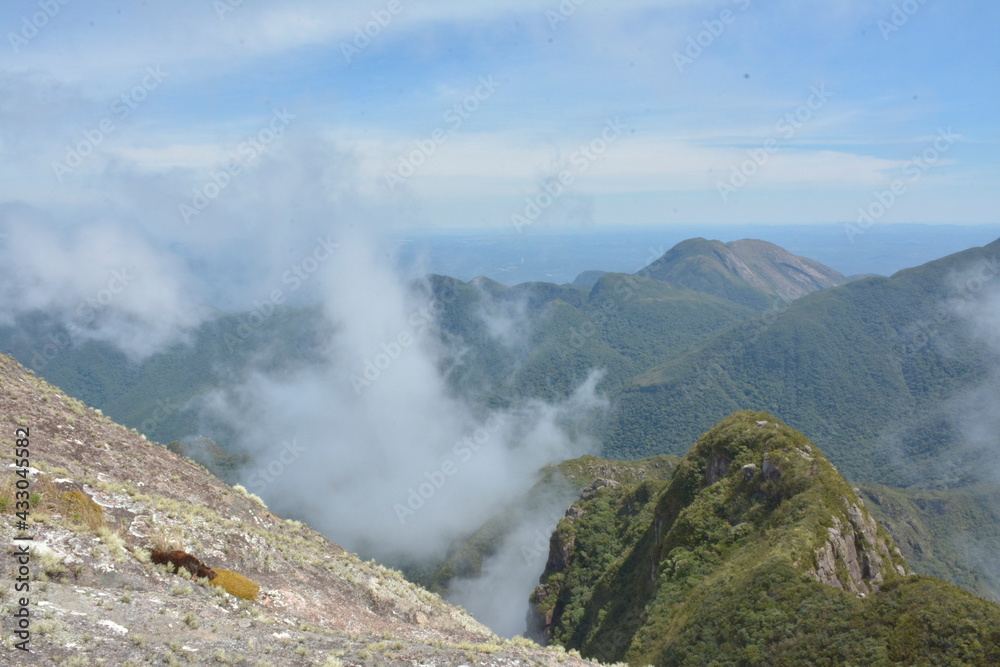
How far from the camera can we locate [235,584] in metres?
17.9

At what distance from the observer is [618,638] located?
53.4 metres

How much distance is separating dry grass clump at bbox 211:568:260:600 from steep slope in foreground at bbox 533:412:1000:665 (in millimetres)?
29756

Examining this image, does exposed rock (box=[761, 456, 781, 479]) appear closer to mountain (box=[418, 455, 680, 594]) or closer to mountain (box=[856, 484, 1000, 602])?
mountain (box=[418, 455, 680, 594])

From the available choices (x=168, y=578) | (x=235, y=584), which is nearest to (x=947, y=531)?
(x=235, y=584)

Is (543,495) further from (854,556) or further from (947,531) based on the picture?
(947,531)

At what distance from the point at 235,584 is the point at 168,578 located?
7.12ft

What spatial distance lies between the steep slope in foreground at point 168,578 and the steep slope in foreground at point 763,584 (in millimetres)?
19448

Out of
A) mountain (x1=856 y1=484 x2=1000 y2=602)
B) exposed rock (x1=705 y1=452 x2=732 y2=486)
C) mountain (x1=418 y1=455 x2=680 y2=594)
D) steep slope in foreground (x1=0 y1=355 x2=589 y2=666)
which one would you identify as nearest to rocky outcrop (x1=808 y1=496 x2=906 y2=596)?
exposed rock (x1=705 y1=452 x2=732 y2=486)

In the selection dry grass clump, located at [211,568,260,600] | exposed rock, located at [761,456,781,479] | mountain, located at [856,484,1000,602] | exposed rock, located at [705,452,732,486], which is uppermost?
exposed rock, located at [705,452,732,486]

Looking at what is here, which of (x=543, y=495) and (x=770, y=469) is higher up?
(x=543, y=495)

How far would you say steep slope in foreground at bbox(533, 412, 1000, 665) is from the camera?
28688 millimetres

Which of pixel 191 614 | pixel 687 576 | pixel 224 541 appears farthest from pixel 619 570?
pixel 191 614

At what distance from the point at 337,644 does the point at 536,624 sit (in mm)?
81132

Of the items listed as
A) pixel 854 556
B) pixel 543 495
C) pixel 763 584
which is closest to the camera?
pixel 763 584
